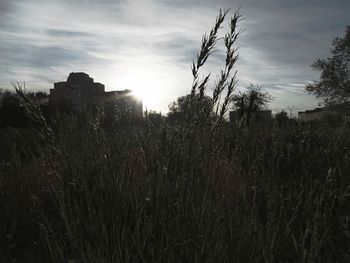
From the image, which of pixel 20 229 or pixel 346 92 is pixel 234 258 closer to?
pixel 20 229

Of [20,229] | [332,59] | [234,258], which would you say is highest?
[332,59]

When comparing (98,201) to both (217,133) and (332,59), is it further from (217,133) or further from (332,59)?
(332,59)

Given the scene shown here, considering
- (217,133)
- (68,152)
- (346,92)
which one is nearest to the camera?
(217,133)

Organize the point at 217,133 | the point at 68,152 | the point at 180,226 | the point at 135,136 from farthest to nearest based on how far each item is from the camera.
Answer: the point at 135,136 < the point at 68,152 < the point at 217,133 < the point at 180,226

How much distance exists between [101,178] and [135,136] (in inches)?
44.0

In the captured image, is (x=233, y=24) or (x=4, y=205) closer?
(x=233, y=24)

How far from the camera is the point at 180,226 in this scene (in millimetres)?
1953

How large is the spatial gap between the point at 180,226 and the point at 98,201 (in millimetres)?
532

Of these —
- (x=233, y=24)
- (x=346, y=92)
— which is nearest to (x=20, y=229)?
(x=233, y=24)

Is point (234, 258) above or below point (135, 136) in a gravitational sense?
below

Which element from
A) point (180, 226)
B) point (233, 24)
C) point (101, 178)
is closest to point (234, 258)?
point (180, 226)

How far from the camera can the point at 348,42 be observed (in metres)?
33.2

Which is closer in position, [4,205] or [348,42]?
[4,205]

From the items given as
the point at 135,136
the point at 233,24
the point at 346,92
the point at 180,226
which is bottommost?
the point at 180,226
